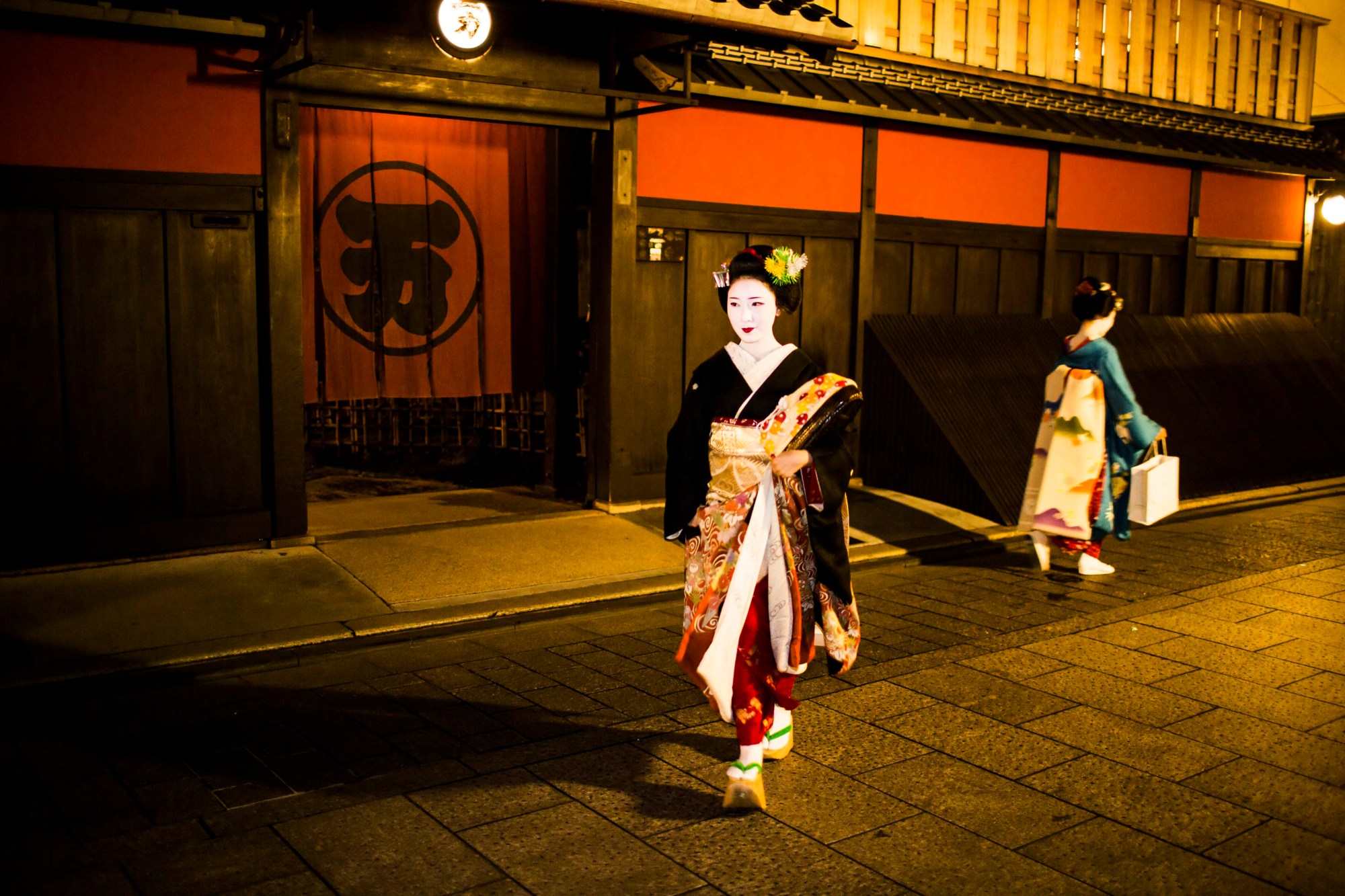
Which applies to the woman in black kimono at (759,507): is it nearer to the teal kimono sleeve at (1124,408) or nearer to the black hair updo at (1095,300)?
the black hair updo at (1095,300)

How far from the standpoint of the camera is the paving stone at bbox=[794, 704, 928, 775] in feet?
15.7

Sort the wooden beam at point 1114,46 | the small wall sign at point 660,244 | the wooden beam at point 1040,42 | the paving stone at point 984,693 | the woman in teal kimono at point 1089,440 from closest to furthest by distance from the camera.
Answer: the paving stone at point 984,693, the woman in teal kimono at point 1089,440, the small wall sign at point 660,244, the wooden beam at point 1040,42, the wooden beam at point 1114,46

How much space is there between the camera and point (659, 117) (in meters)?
9.95

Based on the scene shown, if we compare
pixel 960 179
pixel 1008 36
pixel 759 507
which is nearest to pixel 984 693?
pixel 759 507

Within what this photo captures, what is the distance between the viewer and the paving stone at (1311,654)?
20.1ft

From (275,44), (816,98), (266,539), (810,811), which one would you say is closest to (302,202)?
(275,44)

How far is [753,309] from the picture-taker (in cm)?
439

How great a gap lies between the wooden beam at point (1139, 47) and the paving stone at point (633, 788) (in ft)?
41.8

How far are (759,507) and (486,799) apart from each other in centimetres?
157

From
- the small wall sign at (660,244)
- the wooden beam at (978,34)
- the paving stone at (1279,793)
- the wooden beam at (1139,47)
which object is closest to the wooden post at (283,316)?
the small wall sign at (660,244)

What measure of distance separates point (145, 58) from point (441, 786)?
564cm

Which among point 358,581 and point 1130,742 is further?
point 358,581

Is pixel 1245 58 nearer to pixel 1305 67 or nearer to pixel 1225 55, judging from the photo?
pixel 1225 55

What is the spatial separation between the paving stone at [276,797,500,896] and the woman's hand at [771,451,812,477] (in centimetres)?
178
